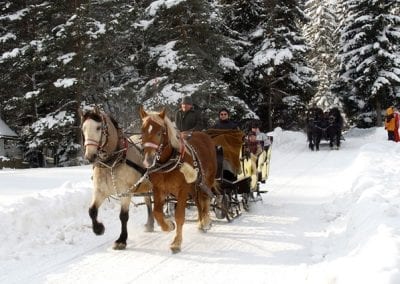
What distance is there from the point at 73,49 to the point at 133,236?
705 inches

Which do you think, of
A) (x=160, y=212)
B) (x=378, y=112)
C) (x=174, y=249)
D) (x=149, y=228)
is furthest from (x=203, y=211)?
(x=378, y=112)

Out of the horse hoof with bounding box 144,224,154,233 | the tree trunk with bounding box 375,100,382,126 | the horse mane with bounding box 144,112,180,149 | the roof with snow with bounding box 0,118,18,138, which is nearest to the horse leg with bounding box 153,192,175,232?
the horse mane with bounding box 144,112,180,149

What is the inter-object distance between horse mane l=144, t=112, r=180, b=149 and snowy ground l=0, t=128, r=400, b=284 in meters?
1.57

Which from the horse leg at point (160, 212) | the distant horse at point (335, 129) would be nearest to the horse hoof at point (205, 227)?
the horse leg at point (160, 212)

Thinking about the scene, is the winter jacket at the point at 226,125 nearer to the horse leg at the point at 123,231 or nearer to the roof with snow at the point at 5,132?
the horse leg at the point at 123,231

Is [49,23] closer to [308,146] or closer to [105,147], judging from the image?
[308,146]

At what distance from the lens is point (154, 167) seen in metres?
6.93

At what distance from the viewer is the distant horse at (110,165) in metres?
7.03

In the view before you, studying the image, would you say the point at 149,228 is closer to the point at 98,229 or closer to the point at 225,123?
the point at 98,229

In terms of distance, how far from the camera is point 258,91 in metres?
30.2

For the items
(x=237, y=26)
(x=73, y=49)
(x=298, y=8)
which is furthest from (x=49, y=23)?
(x=298, y=8)

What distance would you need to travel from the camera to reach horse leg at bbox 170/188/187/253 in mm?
6992

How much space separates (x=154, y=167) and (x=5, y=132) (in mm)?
26805

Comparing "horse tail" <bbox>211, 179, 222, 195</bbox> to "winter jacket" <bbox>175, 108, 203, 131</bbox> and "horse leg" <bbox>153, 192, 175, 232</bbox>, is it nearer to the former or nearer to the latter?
"winter jacket" <bbox>175, 108, 203, 131</bbox>
